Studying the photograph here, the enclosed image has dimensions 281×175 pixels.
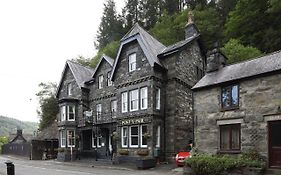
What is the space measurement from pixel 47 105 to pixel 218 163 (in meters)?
41.7

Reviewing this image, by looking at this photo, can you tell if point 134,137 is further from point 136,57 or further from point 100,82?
point 100,82

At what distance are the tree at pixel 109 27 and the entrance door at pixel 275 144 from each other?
49129 mm

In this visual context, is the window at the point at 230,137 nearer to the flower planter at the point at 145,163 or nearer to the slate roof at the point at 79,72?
the flower planter at the point at 145,163

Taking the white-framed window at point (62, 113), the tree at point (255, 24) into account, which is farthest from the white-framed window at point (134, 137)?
the tree at point (255, 24)

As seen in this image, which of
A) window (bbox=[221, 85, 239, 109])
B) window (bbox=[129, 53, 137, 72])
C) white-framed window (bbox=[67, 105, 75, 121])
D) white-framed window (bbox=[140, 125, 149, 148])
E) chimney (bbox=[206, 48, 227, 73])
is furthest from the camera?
white-framed window (bbox=[67, 105, 75, 121])

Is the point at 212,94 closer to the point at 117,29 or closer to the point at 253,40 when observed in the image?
the point at 253,40

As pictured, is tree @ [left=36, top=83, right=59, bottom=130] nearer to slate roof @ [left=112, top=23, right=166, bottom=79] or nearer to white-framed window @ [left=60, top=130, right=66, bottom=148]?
white-framed window @ [left=60, top=130, right=66, bottom=148]

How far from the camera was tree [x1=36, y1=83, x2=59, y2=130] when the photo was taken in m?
55.8

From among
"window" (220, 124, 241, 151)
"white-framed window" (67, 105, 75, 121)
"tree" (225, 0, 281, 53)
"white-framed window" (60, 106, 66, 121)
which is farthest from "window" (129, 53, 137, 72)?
"tree" (225, 0, 281, 53)

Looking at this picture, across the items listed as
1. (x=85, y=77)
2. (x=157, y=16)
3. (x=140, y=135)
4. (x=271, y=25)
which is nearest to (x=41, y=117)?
(x=85, y=77)

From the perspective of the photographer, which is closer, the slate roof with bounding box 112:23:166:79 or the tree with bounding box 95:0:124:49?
the slate roof with bounding box 112:23:166:79

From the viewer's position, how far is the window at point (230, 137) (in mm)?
20294

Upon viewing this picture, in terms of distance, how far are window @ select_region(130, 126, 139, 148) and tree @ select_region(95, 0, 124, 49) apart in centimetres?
3747

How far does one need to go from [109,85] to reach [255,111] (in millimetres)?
20580
